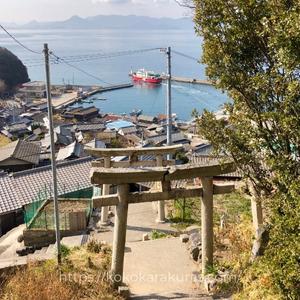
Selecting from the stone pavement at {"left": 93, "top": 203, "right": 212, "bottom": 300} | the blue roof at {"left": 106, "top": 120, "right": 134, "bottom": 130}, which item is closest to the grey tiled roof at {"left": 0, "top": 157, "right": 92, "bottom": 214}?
the stone pavement at {"left": 93, "top": 203, "right": 212, "bottom": 300}

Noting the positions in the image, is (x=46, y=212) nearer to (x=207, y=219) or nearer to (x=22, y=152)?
(x=207, y=219)

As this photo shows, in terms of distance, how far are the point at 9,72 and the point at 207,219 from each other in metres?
79.6

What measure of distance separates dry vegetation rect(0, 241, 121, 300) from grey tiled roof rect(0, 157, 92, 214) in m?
8.04

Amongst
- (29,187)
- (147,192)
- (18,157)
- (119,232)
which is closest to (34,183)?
(29,187)

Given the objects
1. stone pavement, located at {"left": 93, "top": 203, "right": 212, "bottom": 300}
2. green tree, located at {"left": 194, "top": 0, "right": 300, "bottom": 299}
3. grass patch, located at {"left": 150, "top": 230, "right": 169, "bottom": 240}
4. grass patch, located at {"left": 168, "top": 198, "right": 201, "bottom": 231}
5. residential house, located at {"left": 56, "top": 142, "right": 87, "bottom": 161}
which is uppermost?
green tree, located at {"left": 194, "top": 0, "right": 300, "bottom": 299}

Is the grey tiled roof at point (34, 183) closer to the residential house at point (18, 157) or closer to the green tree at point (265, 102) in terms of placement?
the residential house at point (18, 157)

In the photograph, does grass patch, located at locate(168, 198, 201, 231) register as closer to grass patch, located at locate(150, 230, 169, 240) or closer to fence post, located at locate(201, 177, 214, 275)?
grass patch, located at locate(150, 230, 169, 240)

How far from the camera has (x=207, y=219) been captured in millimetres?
7551

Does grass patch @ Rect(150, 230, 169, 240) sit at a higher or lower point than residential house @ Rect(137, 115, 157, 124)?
higher

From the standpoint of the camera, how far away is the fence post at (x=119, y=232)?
7.04 m

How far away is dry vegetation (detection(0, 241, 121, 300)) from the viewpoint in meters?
6.22

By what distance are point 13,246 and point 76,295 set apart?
629 centimetres

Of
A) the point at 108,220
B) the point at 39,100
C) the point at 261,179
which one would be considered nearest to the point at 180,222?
the point at 108,220

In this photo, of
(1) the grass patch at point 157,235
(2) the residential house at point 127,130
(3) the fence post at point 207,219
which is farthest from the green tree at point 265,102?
(2) the residential house at point 127,130
